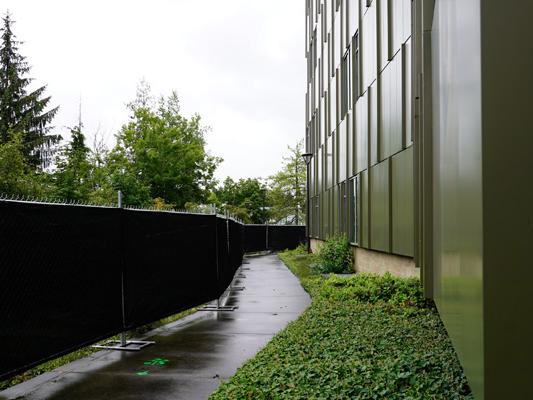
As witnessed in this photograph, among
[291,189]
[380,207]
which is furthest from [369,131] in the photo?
[291,189]

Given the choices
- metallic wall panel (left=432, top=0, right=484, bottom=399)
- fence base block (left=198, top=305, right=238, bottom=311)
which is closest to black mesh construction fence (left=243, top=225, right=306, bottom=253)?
fence base block (left=198, top=305, right=238, bottom=311)

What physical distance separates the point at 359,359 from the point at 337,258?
11822mm

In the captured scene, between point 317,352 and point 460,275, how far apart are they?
9.39 feet

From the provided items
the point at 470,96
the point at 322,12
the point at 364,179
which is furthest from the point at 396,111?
the point at 322,12

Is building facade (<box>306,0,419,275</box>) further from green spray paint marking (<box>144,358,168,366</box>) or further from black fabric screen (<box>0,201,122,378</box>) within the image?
black fabric screen (<box>0,201,122,378</box>)

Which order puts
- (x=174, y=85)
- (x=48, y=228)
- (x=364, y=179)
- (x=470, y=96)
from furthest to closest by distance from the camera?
(x=174, y=85)
(x=364, y=179)
(x=48, y=228)
(x=470, y=96)

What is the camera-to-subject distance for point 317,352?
261 inches

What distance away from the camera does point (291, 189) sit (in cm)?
6328

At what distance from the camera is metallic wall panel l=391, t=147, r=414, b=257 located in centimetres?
1104

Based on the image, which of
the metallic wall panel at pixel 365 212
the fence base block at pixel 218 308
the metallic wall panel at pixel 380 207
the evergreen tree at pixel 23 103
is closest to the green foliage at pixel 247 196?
the evergreen tree at pixel 23 103

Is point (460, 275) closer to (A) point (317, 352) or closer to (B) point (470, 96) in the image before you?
(B) point (470, 96)

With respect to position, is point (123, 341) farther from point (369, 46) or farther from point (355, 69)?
point (355, 69)

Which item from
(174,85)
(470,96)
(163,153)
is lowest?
(470,96)

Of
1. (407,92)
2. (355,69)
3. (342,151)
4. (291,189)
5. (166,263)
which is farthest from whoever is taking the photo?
(291,189)
